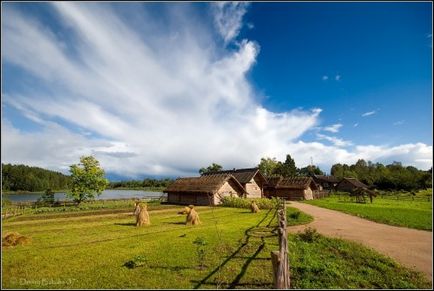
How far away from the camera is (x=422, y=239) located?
51.5 ft

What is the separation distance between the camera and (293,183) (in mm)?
54781

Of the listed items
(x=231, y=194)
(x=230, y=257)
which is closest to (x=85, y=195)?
(x=231, y=194)

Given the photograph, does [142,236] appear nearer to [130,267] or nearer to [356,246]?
[130,267]

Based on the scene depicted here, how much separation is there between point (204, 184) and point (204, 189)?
162 centimetres

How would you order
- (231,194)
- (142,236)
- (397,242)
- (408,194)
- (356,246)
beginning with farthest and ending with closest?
(408,194)
(231,194)
(142,236)
(397,242)
(356,246)

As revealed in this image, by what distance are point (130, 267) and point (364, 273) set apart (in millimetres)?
9017

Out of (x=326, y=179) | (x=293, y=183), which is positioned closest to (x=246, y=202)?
(x=293, y=183)

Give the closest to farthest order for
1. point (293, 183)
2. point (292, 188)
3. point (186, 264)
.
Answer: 1. point (186, 264)
2. point (292, 188)
3. point (293, 183)

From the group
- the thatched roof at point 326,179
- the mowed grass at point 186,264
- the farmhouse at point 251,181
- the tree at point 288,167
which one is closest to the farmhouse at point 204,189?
the farmhouse at point 251,181

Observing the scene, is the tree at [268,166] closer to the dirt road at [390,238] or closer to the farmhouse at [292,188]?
the farmhouse at [292,188]

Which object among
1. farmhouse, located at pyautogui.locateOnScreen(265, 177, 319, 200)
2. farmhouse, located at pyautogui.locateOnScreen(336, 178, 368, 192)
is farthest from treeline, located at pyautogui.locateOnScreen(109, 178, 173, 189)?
farmhouse, located at pyautogui.locateOnScreen(265, 177, 319, 200)

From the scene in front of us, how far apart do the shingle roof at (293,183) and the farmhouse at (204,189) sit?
13.3 meters

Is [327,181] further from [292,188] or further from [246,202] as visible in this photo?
[246,202]

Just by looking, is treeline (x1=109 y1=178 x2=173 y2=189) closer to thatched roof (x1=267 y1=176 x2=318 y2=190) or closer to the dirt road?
thatched roof (x1=267 y1=176 x2=318 y2=190)
